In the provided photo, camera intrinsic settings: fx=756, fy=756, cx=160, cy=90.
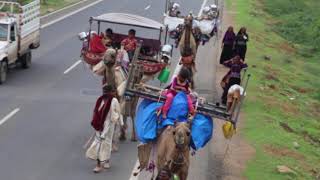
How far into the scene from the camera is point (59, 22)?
1423 inches

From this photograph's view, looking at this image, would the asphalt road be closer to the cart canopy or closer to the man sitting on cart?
the man sitting on cart

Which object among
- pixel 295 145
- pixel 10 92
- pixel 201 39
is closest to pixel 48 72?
pixel 10 92

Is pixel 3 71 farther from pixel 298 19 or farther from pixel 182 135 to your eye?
pixel 298 19

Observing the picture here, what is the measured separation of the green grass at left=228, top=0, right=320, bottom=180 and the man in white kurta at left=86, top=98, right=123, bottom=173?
2707 mm

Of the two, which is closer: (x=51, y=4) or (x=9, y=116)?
(x=9, y=116)

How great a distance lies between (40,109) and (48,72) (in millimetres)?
5196

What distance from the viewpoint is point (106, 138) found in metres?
14.1

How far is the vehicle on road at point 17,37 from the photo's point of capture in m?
21.8

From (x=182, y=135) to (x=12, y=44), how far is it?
1296cm

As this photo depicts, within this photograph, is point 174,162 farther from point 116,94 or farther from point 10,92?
point 10,92

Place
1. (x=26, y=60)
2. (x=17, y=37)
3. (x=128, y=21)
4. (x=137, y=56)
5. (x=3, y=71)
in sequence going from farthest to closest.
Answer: (x=26, y=60)
(x=17, y=37)
(x=3, y=71)
(x=128, y=21)
(x=137, y=56)

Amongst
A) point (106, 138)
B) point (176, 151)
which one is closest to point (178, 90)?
point (176, 151)

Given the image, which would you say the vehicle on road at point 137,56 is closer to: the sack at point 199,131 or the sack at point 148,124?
→ the sack at point 148,124

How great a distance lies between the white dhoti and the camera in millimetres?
13992
